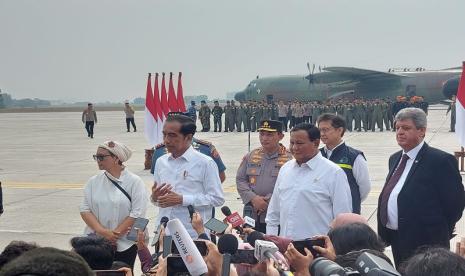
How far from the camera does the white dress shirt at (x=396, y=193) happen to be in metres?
4.80

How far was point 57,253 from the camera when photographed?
183cm

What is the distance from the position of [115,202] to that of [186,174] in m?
0.62

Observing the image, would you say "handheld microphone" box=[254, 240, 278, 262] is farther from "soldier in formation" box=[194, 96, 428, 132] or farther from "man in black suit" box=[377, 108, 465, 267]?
"soldier in formation" box=[194, 96, 428, 132]

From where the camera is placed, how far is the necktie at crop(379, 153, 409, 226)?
16.0 feet

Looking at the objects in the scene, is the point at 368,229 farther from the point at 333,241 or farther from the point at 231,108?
the point at 231,108

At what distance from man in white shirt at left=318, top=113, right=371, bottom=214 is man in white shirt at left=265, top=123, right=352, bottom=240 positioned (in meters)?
0.62

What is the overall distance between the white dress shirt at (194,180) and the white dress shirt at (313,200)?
67cm

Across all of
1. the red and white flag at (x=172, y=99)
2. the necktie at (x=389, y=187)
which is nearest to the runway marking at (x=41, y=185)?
the red and white flag at (x=172, y=99)

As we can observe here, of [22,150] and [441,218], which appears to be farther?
[22,150]

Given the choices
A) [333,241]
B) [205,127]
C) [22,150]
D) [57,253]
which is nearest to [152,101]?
[22,150]

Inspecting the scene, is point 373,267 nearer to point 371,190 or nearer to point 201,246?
point 201,246

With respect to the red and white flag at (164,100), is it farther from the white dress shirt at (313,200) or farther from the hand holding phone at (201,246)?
the hand holding phone at (201,246)

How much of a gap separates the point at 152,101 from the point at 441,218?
11.9 metres

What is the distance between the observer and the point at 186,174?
526cm
